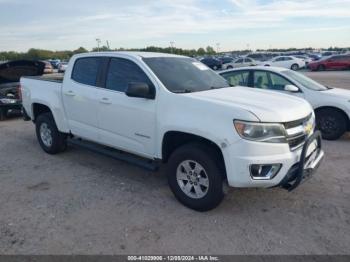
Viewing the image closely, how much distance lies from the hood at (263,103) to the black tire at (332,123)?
10.1 feet

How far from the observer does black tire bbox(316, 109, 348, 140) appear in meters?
6.98

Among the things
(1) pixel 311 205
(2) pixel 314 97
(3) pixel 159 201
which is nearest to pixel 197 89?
(3) pixel 159 201

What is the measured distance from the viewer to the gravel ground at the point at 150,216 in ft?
11.0

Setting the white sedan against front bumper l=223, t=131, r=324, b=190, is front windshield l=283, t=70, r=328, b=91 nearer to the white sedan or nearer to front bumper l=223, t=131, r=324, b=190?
front bumper l=223, t=131, r=324, b=190

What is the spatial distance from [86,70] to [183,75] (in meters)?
1.71

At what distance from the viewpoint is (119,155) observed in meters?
4.95

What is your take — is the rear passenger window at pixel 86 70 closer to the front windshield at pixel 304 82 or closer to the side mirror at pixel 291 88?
the side mirror at pixel 291 88

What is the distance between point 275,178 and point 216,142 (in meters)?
0.71

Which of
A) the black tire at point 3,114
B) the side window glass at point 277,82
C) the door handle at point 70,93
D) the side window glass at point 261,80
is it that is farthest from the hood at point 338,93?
the black tire at point 3,114

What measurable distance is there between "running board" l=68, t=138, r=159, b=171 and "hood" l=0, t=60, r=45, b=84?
498cm

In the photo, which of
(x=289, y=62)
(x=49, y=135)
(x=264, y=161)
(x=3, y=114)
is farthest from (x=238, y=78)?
(x=289, y=62)

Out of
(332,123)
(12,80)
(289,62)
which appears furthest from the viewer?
(289,62)

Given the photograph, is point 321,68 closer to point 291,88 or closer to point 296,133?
point 291,88

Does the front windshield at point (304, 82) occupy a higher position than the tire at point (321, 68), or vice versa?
the front windshield at point (304, 82)
